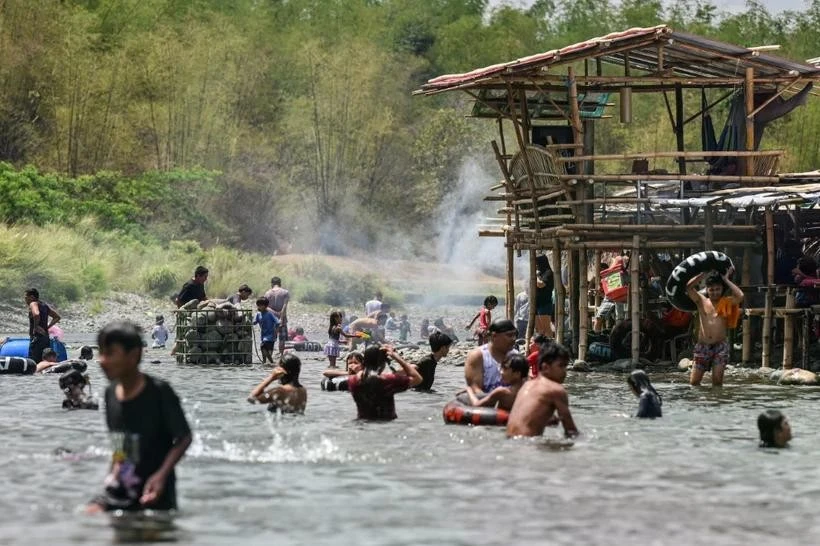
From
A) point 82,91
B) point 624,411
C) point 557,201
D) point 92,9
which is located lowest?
point 624,411

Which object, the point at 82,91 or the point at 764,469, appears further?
the point at 82,91

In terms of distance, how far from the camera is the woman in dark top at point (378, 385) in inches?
655

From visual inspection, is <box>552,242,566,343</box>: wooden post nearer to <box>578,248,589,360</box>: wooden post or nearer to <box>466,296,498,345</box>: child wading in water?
<box>578,248,589,360</box>: wooden post

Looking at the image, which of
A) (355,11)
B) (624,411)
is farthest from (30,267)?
(355,11)

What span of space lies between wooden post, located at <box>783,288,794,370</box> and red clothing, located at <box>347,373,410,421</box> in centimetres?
722

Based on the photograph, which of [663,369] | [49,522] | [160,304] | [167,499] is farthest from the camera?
[160,304]

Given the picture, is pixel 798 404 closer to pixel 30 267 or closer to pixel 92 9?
pixel 30 267

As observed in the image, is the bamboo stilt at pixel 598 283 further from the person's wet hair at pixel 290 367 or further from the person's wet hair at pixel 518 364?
the person's wet hair at pixel 518 364

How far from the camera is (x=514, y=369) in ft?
51.2

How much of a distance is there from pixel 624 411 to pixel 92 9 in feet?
171

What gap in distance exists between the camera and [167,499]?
31.3 feet

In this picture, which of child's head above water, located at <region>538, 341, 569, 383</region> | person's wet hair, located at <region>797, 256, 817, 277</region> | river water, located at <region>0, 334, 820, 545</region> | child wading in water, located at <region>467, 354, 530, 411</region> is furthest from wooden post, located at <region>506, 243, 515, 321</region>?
child's head above water, located at <region>538, 341, 569, 383</region>

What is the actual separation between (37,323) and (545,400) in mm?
11330

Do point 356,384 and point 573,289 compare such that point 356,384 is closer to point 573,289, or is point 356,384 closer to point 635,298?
point 635,298
